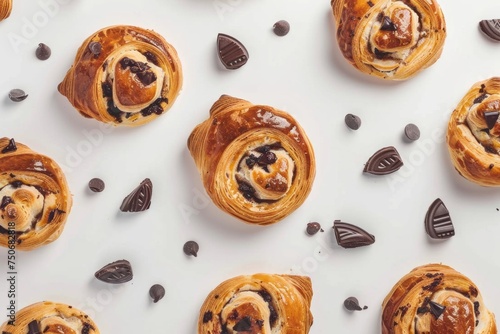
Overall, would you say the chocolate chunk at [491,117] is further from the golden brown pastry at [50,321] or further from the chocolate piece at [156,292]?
the golden brown pastry at [50,321]

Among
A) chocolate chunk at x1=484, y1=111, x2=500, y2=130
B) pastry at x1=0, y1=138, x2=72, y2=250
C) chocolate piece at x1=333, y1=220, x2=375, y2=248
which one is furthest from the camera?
chocolate piece at x1=333, y1=220, x2=375, y2=248

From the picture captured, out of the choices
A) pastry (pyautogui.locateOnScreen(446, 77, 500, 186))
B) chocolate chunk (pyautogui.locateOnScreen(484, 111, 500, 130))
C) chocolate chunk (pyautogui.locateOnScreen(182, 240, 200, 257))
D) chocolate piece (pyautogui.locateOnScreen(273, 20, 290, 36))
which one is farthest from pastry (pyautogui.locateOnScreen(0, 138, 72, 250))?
chocolate chunk (pyautogui.locateOnScreen(484, 111, 500, 130))

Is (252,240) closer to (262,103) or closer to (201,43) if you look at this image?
(262,103)

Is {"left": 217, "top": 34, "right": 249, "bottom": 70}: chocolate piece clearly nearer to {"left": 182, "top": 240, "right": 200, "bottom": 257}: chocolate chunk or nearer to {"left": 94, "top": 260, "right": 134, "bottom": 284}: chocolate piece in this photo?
{"left": 182, "top": 240, "right": 200, "bottom": 257}: chocolate chunk

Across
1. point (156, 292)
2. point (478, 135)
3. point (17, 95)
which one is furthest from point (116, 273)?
point (478, 135)

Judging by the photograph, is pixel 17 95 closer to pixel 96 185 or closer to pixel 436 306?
pixel 96 185
